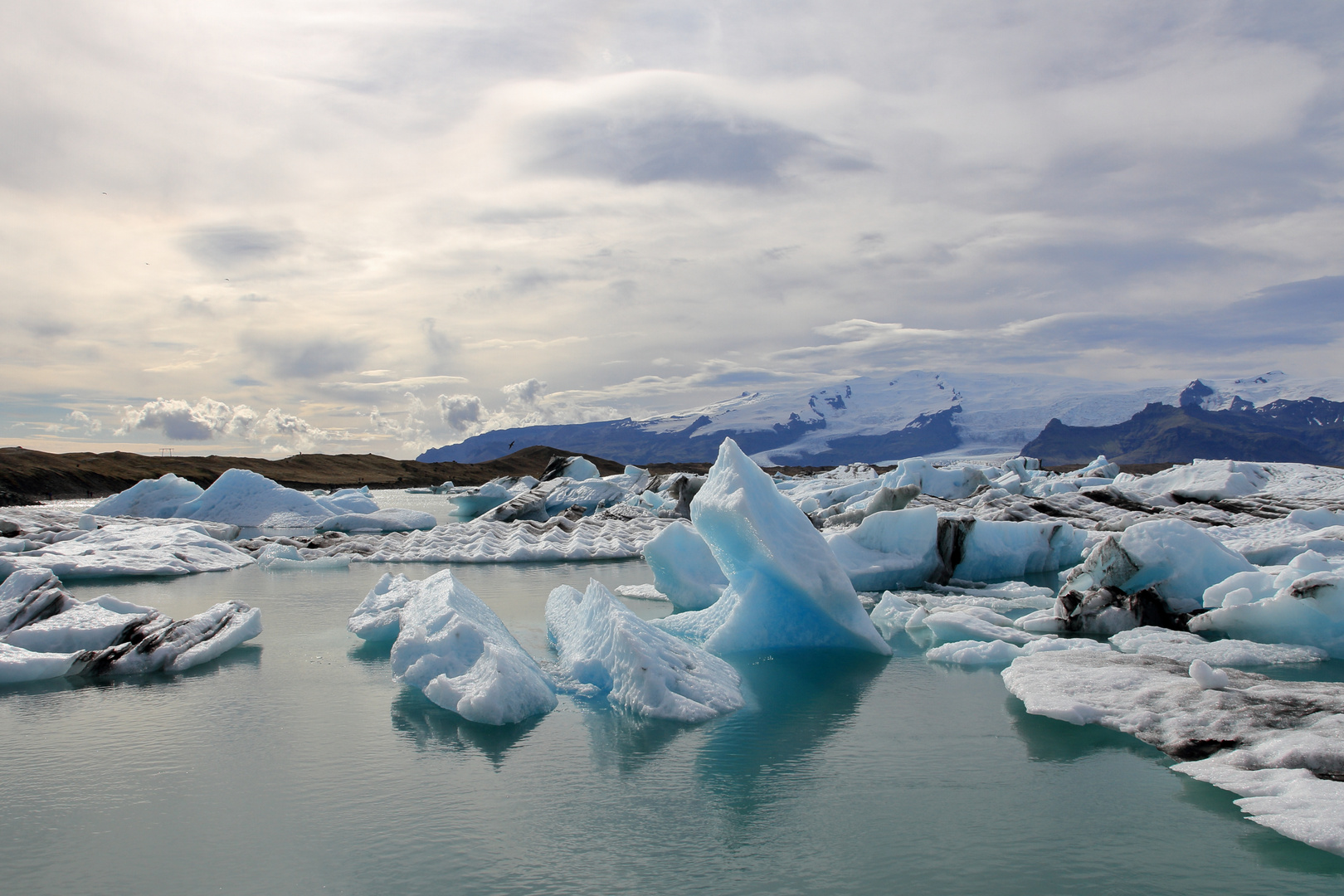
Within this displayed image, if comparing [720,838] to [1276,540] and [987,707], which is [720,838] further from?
[1276,540]

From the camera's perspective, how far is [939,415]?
156 meters

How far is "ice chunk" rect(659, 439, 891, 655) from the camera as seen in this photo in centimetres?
748

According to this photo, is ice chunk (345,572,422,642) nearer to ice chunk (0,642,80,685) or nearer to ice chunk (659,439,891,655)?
ice chunk (0,642,80,685)

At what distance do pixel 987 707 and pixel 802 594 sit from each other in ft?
6.89

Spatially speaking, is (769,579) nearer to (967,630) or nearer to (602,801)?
(967,630)

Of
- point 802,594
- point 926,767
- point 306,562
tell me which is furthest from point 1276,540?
point 306,562

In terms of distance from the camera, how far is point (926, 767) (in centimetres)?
462

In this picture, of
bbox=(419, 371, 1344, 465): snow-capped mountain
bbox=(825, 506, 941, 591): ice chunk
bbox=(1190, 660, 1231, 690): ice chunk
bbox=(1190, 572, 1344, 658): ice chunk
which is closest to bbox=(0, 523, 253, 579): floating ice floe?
bbox=(825, 506, 941, 591): ice chunk

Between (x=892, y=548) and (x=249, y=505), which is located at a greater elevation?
(x=249, y=505)

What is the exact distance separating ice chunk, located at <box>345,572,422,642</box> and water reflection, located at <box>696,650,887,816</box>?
134 inches

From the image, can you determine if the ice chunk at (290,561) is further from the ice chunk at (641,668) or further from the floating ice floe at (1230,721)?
the floating ice floe at (1230,721)

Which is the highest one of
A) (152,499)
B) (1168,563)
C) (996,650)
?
(152,499)

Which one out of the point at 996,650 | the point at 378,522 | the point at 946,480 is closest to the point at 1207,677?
the point at 996,650

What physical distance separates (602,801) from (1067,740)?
9.61ft
